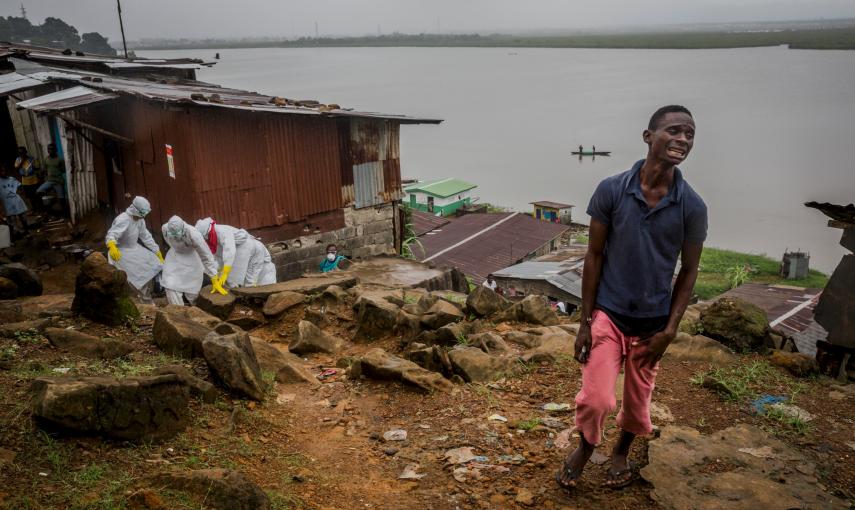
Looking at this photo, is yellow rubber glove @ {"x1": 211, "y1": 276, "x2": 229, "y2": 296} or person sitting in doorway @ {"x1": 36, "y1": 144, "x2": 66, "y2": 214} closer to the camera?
yellow rubber glove @ {"x1": 211, "y1": 276, "x2": 229, "y2": 296}

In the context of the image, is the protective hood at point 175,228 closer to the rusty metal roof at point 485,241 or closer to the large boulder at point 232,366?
the large boulder at point 232,366

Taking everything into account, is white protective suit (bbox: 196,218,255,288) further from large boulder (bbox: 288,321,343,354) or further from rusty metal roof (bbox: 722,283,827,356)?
rusty metal roof (bbox: 722,283,827,356)

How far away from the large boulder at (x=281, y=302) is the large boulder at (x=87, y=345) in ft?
7.73

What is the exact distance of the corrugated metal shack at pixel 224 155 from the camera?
10.8 meters

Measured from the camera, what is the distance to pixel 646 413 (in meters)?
3.34

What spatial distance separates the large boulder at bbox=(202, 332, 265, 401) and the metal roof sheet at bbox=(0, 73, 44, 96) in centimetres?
910

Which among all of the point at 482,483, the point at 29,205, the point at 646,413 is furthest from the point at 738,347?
the point at 29,205

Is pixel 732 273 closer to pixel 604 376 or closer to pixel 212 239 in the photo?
pixel 212 239

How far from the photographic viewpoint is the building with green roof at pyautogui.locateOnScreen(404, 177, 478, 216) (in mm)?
37594

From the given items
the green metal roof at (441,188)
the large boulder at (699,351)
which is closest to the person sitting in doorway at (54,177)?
the large boulder at (699,351)

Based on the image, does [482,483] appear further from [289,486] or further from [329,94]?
[329,94]

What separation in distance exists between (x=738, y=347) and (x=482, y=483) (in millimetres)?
3429

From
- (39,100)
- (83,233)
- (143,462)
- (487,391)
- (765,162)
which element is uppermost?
(39,100)

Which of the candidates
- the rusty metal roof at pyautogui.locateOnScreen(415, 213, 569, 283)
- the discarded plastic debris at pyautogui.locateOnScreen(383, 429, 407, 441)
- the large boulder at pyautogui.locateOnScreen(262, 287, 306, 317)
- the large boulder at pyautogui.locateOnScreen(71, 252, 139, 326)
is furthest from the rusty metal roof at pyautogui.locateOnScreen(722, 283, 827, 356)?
the large boulder at pyautogui.locateOnScreen(71, 252, 139, 326)
